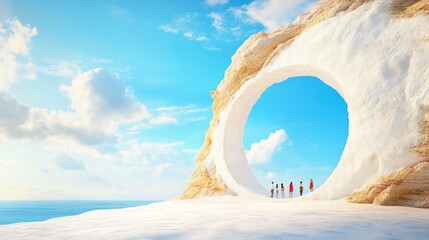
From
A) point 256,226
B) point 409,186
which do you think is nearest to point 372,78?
point 409,186

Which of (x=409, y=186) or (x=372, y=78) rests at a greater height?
(x=372, y=78)

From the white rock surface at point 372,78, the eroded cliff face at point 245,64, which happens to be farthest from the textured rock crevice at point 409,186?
the eroded cliff face at point 245,64

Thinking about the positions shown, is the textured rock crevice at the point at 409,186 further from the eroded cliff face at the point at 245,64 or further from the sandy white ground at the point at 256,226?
the eroded cliff face at the point at 245,64

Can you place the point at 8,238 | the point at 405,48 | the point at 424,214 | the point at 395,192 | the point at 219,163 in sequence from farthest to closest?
the point at 219,163
the point at 405,48
the point at 395,192
the point at 424,214
the point at 8,238

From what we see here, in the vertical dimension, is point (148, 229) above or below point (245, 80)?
below

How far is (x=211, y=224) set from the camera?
4941 mm

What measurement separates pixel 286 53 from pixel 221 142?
3.09 meters

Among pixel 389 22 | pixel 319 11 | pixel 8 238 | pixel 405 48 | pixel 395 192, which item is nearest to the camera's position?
pixel 8 238

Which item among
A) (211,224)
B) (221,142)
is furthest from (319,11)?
(211,224)

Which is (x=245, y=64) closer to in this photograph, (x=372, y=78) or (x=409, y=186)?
(x=372, y=78)

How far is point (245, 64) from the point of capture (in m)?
11.1

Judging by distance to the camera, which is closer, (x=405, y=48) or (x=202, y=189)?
(x=405, y=48)

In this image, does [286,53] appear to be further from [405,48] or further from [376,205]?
[376,205]

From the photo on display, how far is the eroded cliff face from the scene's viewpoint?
9555 millimetres
